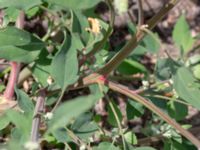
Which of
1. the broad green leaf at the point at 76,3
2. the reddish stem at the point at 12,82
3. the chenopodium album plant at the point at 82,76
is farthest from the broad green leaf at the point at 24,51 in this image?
the broad green leaf at the point at 76,3

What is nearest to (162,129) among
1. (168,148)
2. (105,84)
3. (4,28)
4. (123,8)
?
(168,148)

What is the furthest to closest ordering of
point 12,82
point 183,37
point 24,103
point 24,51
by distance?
point 183,37 → point 12,82 → point 24,51 → point 24,103

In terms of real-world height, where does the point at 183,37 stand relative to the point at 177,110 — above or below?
above

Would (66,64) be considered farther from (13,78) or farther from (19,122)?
(13,78)

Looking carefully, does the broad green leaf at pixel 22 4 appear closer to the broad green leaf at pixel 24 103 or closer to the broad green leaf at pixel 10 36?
the broad green leaf at pixel 10 36

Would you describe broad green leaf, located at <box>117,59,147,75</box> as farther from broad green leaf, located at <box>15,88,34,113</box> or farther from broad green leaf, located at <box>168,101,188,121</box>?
broad green leaf, located at <box>15,88,34,113</box>

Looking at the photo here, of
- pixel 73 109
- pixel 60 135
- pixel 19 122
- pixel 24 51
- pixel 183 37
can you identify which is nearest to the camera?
pixel 73 109

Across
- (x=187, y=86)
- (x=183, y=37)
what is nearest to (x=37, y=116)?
(x=187, y=86)
